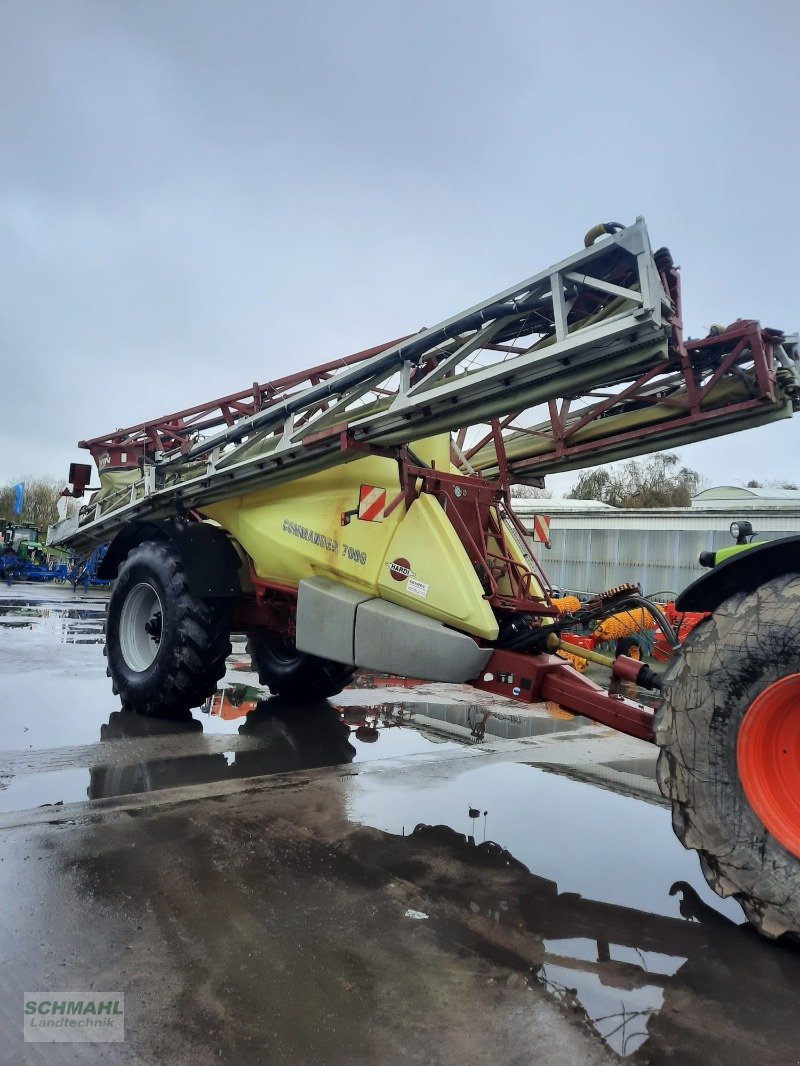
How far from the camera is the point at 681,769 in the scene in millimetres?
3016

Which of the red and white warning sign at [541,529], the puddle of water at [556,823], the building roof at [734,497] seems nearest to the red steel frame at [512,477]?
the red and white warning sign at [541,529]

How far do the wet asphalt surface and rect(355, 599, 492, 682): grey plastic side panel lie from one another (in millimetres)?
781

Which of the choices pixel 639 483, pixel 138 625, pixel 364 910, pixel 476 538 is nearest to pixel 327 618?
pixel 476 538

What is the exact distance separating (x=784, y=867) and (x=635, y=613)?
23.7ft

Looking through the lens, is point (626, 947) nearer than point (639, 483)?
Yes

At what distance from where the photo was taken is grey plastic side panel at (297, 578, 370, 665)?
195 inches

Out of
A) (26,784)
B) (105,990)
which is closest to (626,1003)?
(105,990)

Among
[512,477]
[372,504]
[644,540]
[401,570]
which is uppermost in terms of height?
[512,477]

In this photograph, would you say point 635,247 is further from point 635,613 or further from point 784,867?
point 635,613

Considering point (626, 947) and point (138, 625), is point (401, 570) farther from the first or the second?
point (138, 625)

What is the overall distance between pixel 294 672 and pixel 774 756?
16.4 feet

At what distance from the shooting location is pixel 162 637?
5980mm

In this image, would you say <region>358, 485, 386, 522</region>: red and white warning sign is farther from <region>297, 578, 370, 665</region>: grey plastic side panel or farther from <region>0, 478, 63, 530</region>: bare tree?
<region>0, 478, 63, 530</region>: bare tree

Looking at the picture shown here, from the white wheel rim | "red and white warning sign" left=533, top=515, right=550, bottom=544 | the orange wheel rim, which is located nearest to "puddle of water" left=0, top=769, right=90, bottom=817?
the white wheel rim
